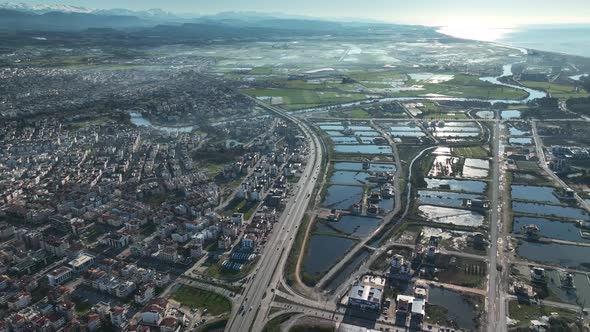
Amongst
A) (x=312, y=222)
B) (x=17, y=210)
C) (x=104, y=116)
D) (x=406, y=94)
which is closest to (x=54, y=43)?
(x=104, y=116)

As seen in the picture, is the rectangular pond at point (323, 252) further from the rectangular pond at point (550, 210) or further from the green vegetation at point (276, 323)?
the rectangular pond at point (550, 210)

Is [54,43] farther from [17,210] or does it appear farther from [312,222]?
[312,222]

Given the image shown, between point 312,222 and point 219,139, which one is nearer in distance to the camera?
point 312,222

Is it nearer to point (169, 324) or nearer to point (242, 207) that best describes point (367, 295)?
point (169, 324)

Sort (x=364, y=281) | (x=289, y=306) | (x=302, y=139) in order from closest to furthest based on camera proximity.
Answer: (x=289, y=306) < (x=364, y=281) < (x=302, y=139)

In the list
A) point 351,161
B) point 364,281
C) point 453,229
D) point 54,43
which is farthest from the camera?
point 54,43

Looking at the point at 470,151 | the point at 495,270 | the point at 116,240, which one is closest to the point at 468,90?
the point at 470,151

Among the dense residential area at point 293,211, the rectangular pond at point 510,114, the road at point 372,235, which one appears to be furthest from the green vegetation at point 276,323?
the rectangular pond at point 510,114
